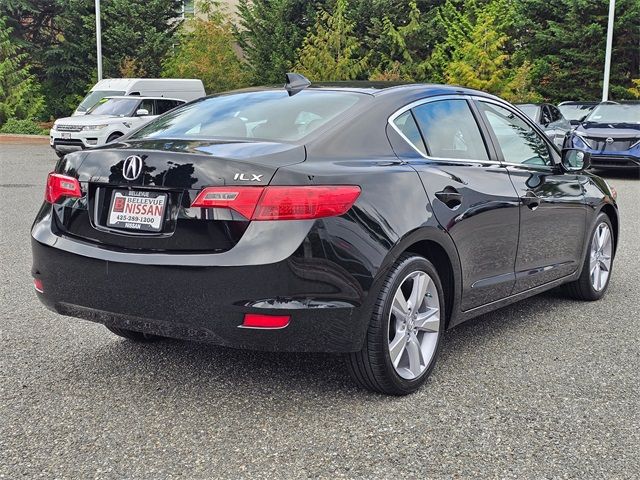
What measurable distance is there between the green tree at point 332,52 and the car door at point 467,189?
92.6 ft

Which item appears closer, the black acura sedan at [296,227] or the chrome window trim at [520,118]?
the black acura sedan at [296,227]

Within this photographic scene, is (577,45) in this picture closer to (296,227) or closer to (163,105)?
(163,105)

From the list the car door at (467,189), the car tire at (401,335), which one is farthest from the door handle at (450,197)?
the car tire at (401,335)

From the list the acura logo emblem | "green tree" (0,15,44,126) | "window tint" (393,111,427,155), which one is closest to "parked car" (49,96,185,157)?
"green tree" (0,15,44,126)

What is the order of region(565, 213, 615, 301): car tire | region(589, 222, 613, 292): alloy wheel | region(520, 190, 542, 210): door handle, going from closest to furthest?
region(520, 190, 542, 210): door handle
region(565, 213, 615, 301): car tire
region(589, 222, 613, 292): alloy wheel

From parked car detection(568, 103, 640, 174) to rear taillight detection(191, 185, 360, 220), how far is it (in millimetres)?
13874

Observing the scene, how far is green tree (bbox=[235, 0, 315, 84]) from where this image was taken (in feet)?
121

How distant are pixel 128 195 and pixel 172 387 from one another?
3.38ft

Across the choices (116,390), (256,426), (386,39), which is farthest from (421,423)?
(386,39)

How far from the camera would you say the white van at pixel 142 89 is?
24.5m

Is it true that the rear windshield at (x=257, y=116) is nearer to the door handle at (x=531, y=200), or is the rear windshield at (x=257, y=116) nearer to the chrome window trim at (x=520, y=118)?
the chrome window trim at (x=520, y=118)

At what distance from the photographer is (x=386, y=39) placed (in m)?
35.1

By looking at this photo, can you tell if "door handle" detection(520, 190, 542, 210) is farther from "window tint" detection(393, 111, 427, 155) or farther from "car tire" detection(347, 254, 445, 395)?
"car tire" detection(347, 254, 445, 395)

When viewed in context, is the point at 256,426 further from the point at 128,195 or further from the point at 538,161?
the point at 538,161
